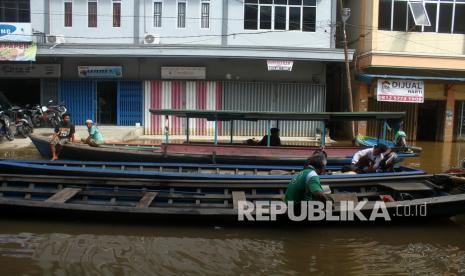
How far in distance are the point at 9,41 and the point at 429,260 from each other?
1783 centimetres

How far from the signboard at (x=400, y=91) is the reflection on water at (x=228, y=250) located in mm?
13057

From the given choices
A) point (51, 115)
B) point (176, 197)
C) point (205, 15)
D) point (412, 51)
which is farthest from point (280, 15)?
point (176, 197)

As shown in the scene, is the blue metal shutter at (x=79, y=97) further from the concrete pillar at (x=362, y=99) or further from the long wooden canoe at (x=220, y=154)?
the concrete pillar at (x=362, y=99)

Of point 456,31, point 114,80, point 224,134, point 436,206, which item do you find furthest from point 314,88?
point 436,206

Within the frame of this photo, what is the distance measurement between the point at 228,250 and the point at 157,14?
15171mm

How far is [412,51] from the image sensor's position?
19875 millimetres

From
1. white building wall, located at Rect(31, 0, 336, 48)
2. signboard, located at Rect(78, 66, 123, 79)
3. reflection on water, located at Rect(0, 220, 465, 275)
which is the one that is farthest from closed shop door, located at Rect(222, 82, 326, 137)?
reflection on water, located at Rect(0, 220, 465, 275)

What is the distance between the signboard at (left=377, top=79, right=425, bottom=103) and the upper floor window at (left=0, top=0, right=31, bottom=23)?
48.9 feet

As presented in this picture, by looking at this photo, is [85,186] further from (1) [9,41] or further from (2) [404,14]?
(2) [404,14]

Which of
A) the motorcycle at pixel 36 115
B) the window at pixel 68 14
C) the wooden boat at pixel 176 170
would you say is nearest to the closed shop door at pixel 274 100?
the window at pixel 68 14

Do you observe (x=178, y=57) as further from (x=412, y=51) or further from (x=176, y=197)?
(x=176, y=197)

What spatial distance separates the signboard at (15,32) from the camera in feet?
62.2

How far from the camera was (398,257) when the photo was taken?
639 cm

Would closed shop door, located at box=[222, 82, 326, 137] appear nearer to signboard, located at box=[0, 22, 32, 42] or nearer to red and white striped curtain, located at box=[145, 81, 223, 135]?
red and white striped curtain, located at box=[145, 81, 223, 135]
